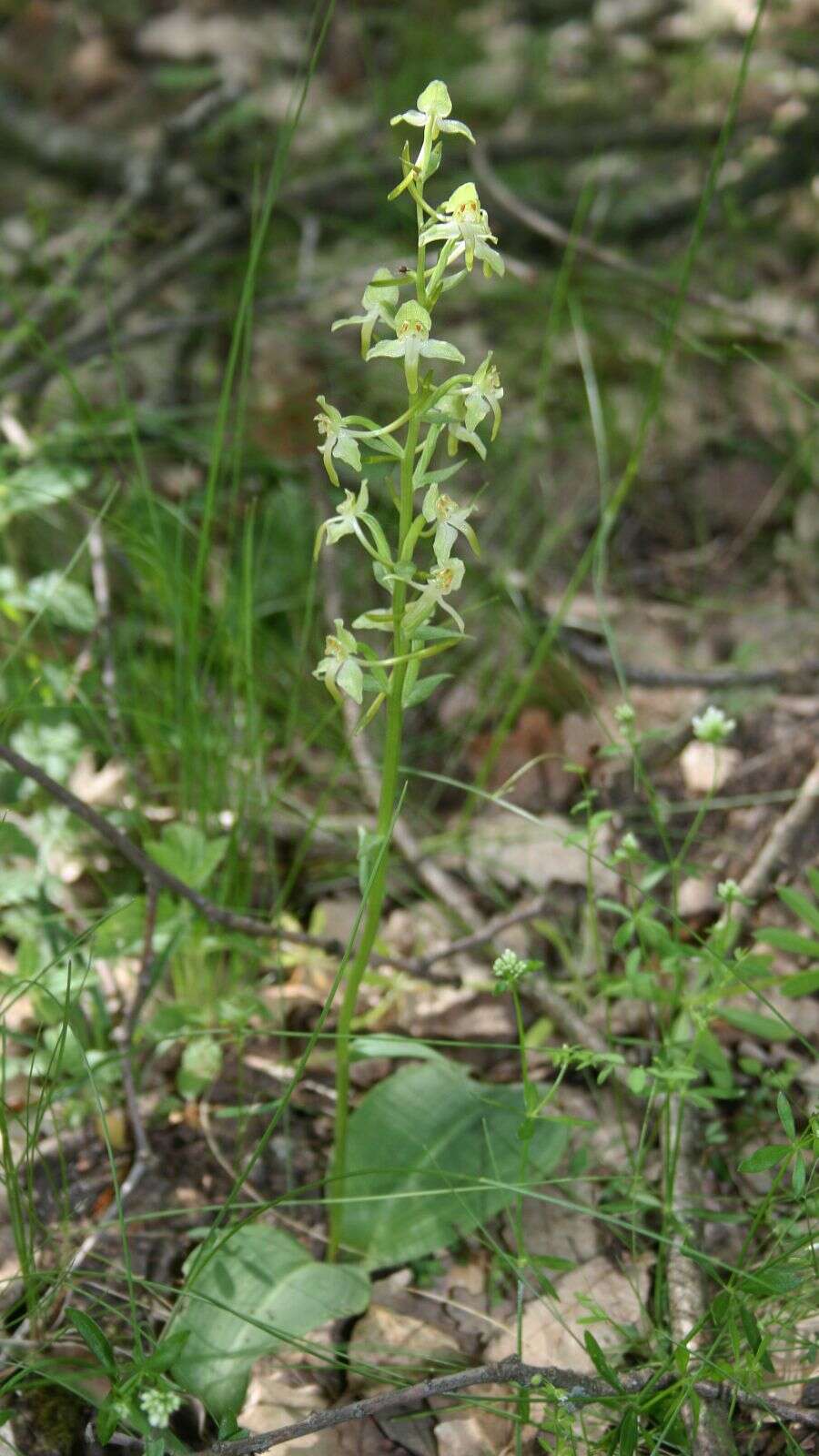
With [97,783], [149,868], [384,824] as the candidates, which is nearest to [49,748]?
[97,783]

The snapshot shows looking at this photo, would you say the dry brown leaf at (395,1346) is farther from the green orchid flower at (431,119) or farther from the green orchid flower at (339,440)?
the green orchid flower at (431,119)

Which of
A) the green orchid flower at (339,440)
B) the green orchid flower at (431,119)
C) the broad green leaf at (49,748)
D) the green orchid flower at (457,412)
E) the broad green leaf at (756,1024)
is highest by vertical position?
the green orchid flower at (431,119)

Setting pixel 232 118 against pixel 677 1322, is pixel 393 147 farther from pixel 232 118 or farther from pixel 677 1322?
pixel 677 1322

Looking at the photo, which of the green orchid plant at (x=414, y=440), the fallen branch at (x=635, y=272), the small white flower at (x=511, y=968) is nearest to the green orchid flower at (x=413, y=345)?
the green orchid plant at (x=414, y=440)

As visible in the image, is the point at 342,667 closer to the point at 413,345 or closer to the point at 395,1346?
the point at 413,345

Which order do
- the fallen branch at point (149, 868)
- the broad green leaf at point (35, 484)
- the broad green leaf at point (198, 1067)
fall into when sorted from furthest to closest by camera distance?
the broad green leaf at point (35, 484), the broad green leaf at point (198, 1067), the fallen branch at point (149, 868)

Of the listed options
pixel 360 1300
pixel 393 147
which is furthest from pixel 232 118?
pixel 360 1300
